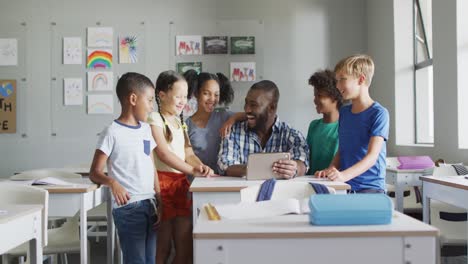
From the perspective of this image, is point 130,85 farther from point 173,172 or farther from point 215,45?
point 215,45

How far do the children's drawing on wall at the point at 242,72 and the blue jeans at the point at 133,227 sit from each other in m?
3.02

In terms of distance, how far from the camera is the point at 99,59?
5.19m

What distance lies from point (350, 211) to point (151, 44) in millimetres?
4251

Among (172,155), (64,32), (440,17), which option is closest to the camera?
(172,155)

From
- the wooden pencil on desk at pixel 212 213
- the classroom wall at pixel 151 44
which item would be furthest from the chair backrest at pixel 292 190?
the classroom wall at pixel 151 44

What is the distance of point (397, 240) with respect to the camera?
1.21 meters

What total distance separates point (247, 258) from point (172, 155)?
4.36ft

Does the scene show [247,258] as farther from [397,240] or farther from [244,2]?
[244,2]

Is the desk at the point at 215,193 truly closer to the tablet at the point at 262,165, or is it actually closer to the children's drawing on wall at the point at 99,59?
the tablet at the point at 262,165

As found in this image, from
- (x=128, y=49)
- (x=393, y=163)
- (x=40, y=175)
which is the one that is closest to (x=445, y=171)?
(x=393, y=163)

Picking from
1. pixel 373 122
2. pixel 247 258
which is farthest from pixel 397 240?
pixel 373 122

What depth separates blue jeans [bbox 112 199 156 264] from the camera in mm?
2256

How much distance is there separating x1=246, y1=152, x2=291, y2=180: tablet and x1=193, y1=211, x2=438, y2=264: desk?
1.10 metres

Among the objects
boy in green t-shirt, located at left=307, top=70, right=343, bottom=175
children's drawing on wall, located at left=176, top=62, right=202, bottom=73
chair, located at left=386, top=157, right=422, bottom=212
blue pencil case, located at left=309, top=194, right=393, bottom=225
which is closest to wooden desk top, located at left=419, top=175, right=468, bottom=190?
boy in green t-shirt, located at left=307, top=70, right=343, bottom=175
